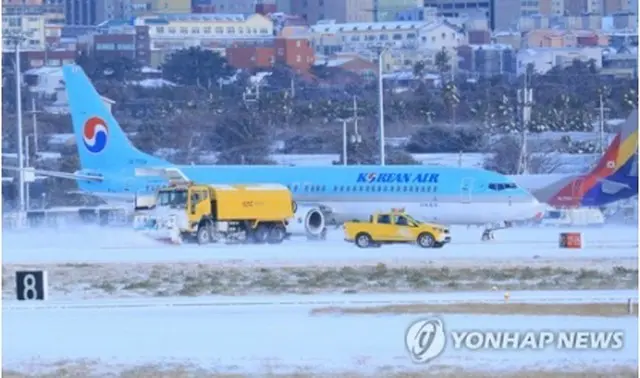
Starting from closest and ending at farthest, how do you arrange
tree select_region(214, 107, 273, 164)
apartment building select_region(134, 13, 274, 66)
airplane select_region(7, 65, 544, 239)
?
airplane select_region(7, 65, 544, 239) < tree select_region(214, 107, 273, 164) < apartment building select_region(134, 13, 274, 66)

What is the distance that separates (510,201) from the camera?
58.1m

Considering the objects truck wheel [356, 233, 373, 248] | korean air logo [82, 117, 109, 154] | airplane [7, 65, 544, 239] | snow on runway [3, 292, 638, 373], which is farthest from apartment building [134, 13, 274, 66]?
snow on runway [3, 292, 638, 373]

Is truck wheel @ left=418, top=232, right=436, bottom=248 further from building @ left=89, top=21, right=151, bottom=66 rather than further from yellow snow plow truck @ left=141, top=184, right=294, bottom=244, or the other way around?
building @ left=89, top=21, right=151, bottom=66

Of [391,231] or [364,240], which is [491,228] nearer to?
[391,231]

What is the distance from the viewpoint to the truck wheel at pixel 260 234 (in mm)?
54906

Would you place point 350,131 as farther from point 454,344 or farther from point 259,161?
point 454,344

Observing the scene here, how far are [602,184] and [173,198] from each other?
19588 millimetres

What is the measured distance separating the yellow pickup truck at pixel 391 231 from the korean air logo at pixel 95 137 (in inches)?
689

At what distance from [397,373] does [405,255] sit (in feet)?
74.9

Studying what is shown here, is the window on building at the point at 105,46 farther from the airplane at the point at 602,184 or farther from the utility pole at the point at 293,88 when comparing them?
the airplane at the point at 602,184

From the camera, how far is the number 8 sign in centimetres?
3109

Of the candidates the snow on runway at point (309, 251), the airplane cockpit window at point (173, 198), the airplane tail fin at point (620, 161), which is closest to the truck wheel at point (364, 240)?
the snow on runway at point (309, 251)

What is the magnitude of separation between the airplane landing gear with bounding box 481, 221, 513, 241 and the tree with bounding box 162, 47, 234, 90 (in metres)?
94.5

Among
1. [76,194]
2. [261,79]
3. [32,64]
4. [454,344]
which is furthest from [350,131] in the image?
[454,344]
